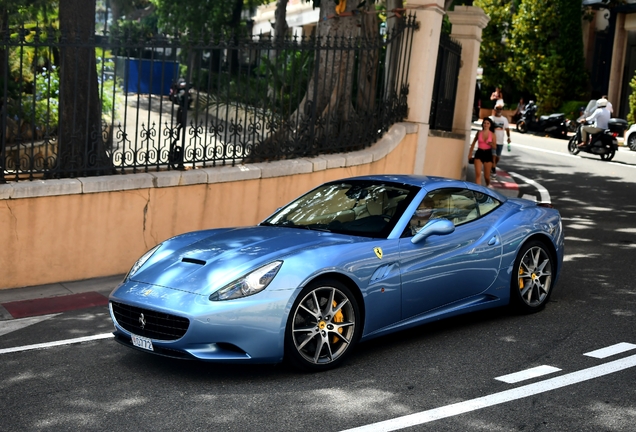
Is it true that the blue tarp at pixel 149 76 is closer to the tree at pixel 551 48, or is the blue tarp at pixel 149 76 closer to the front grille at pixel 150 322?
the front grille at pixel 150 322

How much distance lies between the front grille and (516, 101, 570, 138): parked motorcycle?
90.5 ft

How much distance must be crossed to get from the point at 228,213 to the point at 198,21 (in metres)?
29.3

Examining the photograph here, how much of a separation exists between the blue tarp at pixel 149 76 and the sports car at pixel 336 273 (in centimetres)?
298

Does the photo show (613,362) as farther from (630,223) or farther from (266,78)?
(630,223)

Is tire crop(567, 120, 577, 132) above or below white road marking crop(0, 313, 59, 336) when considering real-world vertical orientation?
above

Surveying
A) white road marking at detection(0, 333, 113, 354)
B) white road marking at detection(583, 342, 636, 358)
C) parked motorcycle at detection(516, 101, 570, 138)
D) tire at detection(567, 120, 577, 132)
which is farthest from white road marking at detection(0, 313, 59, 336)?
tire at detection(567, 120, 577, 132)

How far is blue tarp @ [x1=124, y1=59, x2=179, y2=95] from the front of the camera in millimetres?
9891

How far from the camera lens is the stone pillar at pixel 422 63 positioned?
45.9 feet

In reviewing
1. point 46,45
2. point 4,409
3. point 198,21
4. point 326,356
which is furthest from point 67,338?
point 198,21

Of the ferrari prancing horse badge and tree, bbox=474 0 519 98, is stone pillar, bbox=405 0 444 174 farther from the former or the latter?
tree, bbox=474 0 519 98

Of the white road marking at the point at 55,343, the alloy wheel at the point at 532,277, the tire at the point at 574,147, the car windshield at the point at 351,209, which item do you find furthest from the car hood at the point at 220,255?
the tire at the point at 574,147

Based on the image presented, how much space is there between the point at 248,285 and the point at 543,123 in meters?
28.1

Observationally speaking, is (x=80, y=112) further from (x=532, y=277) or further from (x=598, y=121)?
(x=598, y=121)

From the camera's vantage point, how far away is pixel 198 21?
38625 mm
